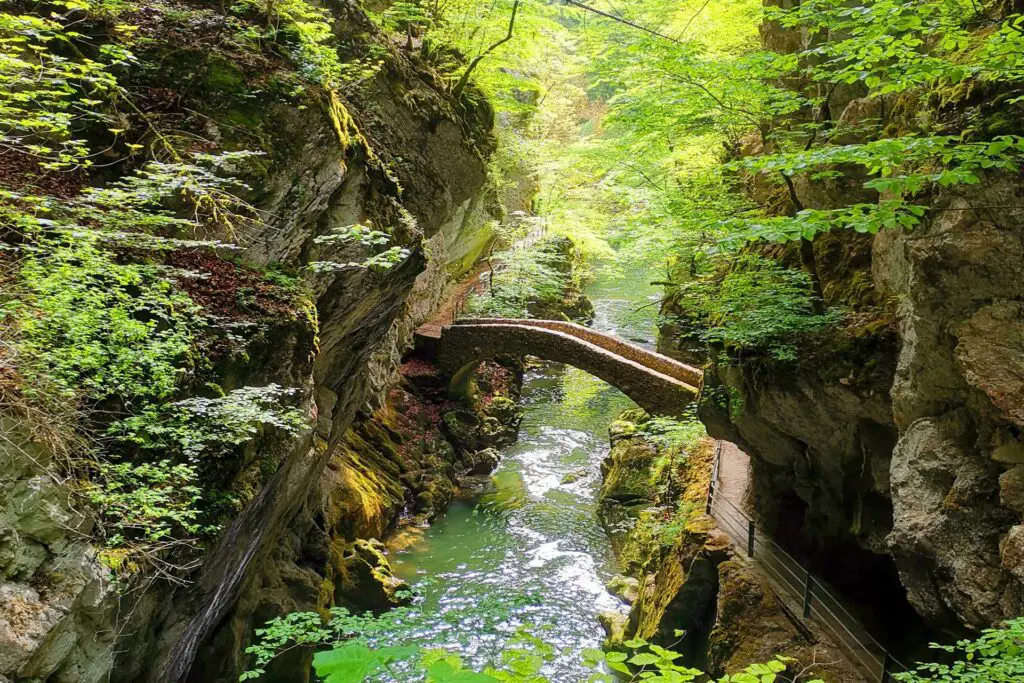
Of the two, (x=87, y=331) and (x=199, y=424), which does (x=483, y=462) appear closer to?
(x=199, y=424)

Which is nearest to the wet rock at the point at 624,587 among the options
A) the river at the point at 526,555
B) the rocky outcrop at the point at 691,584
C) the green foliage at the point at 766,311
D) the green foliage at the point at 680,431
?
the rocky outcrop at the point at 691,584

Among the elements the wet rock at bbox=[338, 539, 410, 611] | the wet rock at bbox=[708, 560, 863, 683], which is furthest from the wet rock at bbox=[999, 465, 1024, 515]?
the wet rock at bbox=[338, 539, 410, 611]

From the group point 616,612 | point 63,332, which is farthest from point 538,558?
point 63,332

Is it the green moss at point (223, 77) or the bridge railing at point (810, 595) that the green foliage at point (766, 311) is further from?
the green moss at point (223, 77)

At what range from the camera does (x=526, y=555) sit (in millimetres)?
13109

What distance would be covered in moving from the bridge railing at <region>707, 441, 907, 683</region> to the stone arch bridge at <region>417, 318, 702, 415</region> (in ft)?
17.3

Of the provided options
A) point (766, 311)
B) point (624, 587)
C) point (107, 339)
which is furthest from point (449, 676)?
point (624, 587)

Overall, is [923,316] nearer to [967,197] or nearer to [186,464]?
[967,197]

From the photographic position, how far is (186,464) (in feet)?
15.5

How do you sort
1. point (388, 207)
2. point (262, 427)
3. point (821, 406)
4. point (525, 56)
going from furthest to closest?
point (525, 56) → point (388, 207) → point (821, 406) → point (262, 427)

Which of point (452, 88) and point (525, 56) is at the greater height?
point (525, 56)

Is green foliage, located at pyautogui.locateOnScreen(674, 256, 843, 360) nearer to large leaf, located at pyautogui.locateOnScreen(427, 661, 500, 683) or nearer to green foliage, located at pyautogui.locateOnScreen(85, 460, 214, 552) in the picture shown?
large leaf, located at pyautogui.locateOnScreen(427, 661, 500, 683)

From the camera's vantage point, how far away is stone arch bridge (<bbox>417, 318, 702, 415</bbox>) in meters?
14.8

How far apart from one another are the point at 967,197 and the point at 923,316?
1.01 meters
